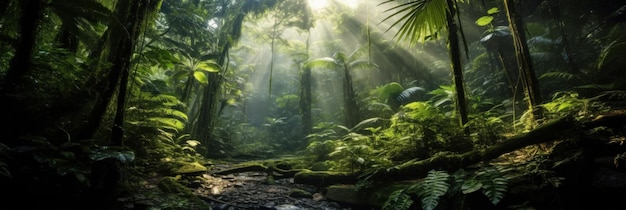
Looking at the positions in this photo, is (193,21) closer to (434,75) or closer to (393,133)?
(393,133)

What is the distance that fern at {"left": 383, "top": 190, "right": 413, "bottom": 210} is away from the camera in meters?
3.58

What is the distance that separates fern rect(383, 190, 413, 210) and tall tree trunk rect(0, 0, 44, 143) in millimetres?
4103

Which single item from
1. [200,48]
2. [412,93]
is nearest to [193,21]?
[200,48]

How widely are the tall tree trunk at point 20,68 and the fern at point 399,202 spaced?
4.10 metres

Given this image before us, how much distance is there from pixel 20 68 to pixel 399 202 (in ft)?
14.4

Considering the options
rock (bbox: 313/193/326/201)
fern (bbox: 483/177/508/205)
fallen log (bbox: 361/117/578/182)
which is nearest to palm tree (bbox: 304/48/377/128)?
rock (bbox: 313/193/326/201)

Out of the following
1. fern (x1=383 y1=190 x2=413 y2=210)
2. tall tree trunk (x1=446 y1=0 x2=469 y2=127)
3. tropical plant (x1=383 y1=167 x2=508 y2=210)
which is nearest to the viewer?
tropical plant (x1=383 y1=167 x2=508 y2=210)

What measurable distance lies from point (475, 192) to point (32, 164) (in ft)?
15.0

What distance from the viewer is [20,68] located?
3123 mm

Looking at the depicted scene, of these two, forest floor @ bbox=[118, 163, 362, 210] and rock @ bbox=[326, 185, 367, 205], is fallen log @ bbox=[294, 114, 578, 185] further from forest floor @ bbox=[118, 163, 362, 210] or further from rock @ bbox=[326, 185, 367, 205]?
forest floor @ bbox=[118, 163, 362, 210]

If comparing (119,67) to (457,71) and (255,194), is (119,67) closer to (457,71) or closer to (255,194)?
(255,194)

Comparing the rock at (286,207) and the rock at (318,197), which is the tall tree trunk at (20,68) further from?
the rock at (318,197)

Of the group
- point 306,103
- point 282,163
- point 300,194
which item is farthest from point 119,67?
point 306,103

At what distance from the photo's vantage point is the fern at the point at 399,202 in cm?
358
